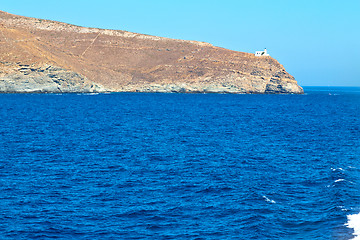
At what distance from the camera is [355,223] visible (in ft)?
73.5

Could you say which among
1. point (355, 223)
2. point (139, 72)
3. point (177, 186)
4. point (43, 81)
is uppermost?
point (139, 72)

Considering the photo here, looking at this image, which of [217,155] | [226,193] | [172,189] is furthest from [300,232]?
[217,155]

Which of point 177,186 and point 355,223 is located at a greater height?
point 177,186

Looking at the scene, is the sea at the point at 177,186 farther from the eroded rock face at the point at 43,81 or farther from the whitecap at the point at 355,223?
the eroded rock face at the point at 43,81

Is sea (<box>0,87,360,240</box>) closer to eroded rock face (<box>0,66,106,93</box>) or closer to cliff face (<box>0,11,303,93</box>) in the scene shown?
eroded rock face (<box>0,66,106,93</box>)

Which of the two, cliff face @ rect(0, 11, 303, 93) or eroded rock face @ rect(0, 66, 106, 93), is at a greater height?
cliff face @ rect(0, 11, 303, 93)

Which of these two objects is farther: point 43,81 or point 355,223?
point 43,81

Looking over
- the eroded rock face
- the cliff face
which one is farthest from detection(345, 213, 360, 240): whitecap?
the cliff face

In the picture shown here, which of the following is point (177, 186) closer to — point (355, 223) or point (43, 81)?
point (355, 223)

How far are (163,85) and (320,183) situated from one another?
517ft

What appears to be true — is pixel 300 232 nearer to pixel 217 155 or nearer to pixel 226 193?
pixel 226 193

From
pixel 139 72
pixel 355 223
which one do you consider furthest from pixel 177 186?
pixel 139 72

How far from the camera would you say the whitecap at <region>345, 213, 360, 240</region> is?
68.3 ft

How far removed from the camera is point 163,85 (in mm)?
186500
